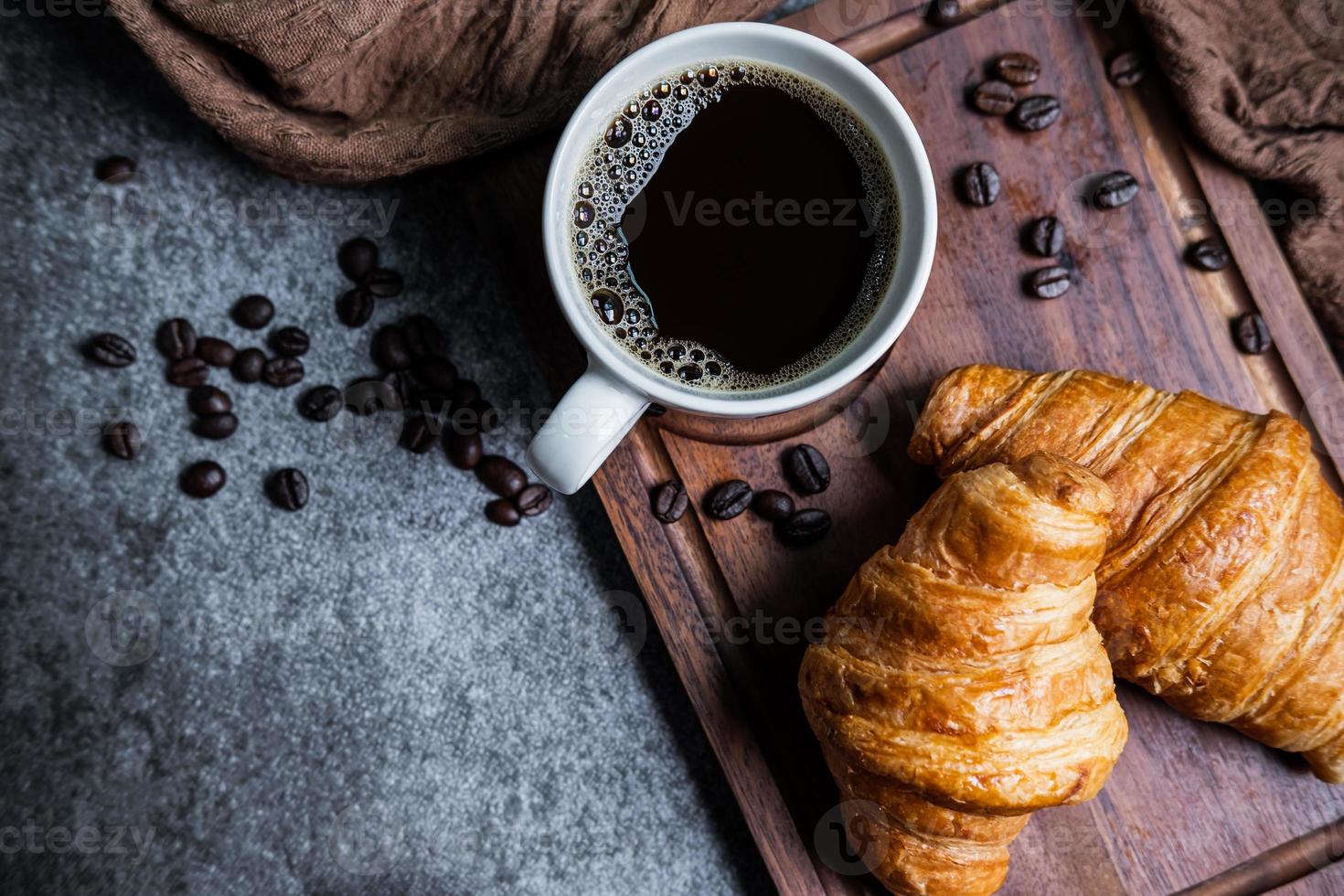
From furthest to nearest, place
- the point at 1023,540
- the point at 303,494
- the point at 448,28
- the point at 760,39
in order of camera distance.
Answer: the point at 303,494 < the point at 448,28 < the point at 760,39 < the point at 1023,540

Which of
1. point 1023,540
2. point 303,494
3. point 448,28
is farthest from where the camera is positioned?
point 303,494

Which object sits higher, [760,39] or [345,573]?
[760,39]

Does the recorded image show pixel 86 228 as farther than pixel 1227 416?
Yes

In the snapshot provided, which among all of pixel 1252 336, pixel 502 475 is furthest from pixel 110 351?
pixel 1252 336

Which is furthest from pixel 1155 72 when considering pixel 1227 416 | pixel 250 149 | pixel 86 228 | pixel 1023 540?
pixel 86 228

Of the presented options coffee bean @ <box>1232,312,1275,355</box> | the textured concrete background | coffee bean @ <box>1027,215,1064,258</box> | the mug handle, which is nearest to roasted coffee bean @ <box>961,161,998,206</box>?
coffee bean @ <box>1027,215,1064,258</box>

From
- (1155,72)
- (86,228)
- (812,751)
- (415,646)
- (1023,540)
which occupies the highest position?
(1155,72)

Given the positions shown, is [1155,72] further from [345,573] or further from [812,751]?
[345,573]
